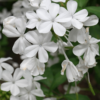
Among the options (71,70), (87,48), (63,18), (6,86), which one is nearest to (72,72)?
(71,70)

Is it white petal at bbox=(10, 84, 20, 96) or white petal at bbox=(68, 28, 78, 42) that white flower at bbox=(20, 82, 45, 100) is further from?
white petal at bbox=(68, 28, 78, 42)

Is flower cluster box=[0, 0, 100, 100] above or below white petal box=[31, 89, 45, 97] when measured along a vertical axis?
above

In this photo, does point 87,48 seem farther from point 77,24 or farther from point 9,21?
point 9,21

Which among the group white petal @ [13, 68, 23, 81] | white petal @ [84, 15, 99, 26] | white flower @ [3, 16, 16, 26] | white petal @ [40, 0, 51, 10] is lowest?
white petal @ [13, 68, 23, 81]

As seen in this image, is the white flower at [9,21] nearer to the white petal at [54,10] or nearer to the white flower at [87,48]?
the white petal at [54,10]

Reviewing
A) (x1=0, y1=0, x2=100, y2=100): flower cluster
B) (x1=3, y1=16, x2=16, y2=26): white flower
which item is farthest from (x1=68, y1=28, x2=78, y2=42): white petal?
(x1=3, y1=16, x2=16, y2=26): white flower

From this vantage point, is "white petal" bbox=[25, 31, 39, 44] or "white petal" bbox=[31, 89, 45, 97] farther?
"white petal" bbox=[31, 89, 45, 97]
